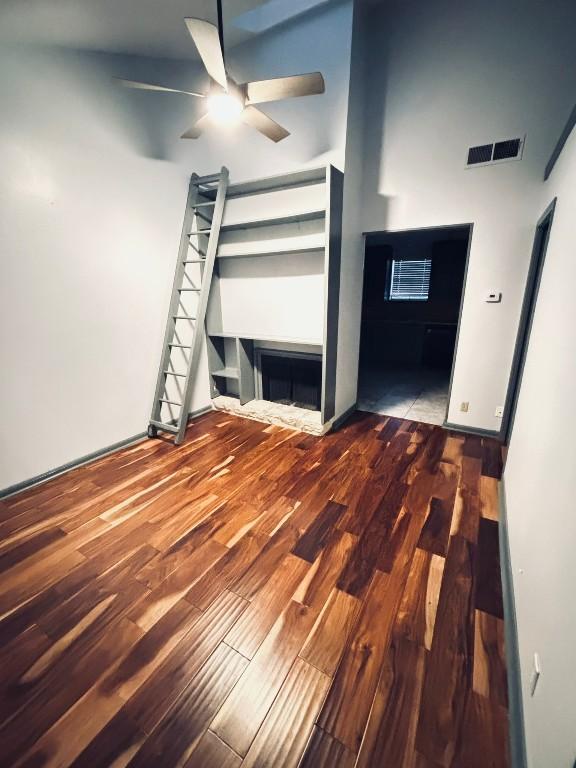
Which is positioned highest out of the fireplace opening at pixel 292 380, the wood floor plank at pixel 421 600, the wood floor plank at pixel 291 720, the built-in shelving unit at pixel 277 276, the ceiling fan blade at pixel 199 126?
the ceiling fan blade at pixel 199 126

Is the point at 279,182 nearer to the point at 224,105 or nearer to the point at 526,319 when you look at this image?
the point at 224,105

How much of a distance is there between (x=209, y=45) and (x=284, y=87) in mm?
493

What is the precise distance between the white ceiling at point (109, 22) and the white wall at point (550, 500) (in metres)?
2.73

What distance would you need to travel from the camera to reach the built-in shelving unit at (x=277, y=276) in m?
2.79

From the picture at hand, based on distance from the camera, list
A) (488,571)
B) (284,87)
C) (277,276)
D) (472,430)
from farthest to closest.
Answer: (277,276)
(472,430)
(284,87)
(488,571)

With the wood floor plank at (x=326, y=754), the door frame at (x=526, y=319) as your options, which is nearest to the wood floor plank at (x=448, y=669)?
the wood floor plank at (x=326, y=754)

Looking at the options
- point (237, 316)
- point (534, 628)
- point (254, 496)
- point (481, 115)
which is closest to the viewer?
point (534, 628)

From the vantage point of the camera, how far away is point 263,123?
7.00 feet

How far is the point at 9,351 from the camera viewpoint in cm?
207

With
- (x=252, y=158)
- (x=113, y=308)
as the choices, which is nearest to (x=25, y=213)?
(x=113, y=308)

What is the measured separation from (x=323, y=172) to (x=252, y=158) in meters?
0.98

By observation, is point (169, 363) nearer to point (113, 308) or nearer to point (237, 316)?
point (113, 308)

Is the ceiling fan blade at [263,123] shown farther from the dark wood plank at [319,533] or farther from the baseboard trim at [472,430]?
the baseboard trim at [472,430]

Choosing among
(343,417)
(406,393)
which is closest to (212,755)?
(343,417)
